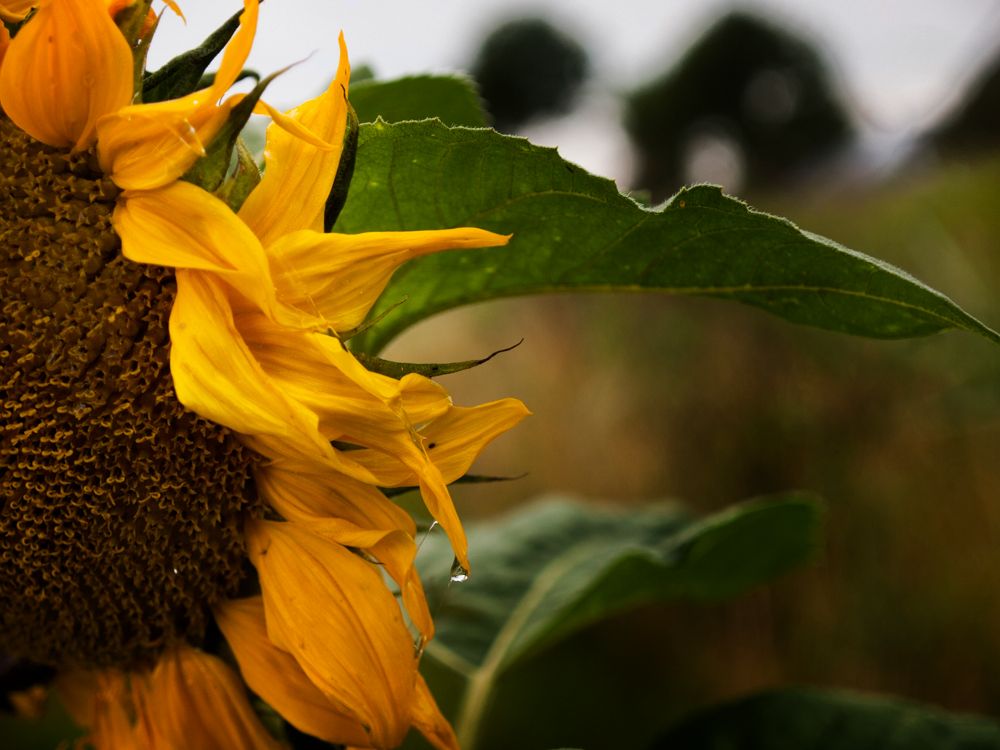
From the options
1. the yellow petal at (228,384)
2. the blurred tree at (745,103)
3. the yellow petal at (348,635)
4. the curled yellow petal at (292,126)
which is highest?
the blurred tree at (745,103)

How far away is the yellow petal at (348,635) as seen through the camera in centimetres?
54

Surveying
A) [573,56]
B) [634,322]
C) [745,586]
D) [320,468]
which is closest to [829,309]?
[320,468]

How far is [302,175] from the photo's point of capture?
0.51 metres

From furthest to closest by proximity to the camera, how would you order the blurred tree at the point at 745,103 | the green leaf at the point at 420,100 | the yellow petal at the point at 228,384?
1. the blurred tree at the point at 745,103
2. the green leaf at the point at 420,100
3. the yellow petal at the point at 228,384

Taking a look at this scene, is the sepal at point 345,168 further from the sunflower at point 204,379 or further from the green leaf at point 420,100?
the green leaf at point 420,100

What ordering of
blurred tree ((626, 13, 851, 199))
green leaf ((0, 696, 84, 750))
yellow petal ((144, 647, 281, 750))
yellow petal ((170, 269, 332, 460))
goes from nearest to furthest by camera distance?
yellow petal ((170, 269, 332, 460)) < yellow petal ((144, 647, 281, 750)) < green leaf ((0, 696, 84, 750)) < blurred tree ((626, 13, 851, 199))

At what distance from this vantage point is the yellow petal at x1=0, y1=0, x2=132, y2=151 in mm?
495

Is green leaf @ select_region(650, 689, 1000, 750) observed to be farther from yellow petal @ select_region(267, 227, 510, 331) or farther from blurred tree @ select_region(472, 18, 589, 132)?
blurred tree @ select_region(472, 18, 589, 132)

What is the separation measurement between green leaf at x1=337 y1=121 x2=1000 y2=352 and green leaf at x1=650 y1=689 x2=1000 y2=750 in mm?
499

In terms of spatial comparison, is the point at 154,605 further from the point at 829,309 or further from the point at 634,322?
the point at 634,322

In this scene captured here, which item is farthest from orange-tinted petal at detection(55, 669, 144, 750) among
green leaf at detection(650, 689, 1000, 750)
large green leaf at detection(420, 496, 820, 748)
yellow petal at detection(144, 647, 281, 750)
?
green leaf at detection(650, 689, 1000, 750)

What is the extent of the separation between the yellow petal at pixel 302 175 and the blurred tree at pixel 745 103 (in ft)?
56.8

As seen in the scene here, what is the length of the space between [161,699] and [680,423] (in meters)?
2.28

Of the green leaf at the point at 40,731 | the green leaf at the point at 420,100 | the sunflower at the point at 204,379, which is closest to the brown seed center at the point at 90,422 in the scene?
the sunflower at the point at 204,379
